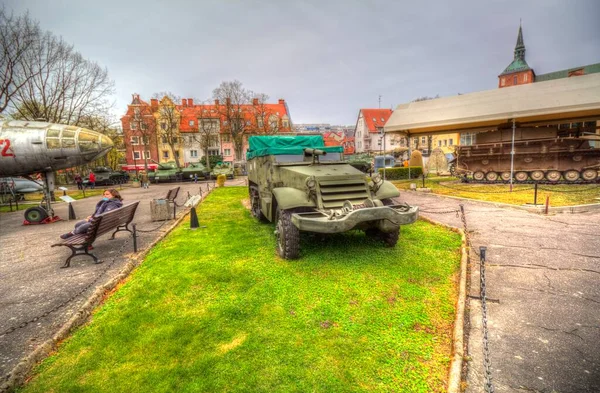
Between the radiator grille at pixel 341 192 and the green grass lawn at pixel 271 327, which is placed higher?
the radiator grille at pixel 341 192

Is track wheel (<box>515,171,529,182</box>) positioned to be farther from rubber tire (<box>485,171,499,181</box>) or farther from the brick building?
the brick building

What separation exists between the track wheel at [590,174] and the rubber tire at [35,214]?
2416cm

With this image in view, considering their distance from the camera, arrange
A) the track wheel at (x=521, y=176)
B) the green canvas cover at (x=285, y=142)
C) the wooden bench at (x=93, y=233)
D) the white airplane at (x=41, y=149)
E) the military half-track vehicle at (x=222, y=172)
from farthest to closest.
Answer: the military half-track vehicle at (x=222, y=172)
the track wheel at (x=521, y=176)
the white airplane at (x=41, y=149)
the green canvas cover at (x=285, y=142)
the wooden bench at (x=93, y=233)

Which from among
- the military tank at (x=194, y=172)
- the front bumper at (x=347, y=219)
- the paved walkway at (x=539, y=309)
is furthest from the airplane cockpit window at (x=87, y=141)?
the military tank at (x=194, y=172)

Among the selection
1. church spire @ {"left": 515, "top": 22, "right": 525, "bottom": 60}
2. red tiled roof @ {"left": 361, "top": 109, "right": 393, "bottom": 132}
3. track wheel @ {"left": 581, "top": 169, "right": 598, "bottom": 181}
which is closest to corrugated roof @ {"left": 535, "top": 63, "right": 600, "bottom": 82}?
church spire @ {"left": 515, "top": 22, "right": 525, "bottom": 60}

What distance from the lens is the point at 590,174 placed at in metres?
16.2

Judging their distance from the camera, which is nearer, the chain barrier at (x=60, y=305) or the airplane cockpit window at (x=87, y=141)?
the chain barrier at (x=60, y=305)

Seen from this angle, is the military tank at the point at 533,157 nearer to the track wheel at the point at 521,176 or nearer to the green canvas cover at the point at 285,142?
the track wheel at the point at 521,176

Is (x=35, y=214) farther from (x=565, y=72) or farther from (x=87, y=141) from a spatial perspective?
(x=565, y=72)

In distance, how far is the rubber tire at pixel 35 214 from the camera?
10484 mm

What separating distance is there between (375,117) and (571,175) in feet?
153

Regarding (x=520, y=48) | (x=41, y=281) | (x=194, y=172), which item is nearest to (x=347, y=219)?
(x=41, y=281)

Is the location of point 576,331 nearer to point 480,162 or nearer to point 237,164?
point 480,162

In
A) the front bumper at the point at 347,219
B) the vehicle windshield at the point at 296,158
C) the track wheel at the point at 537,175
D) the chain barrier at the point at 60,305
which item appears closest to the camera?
the chain barrier at the point at 60,305
